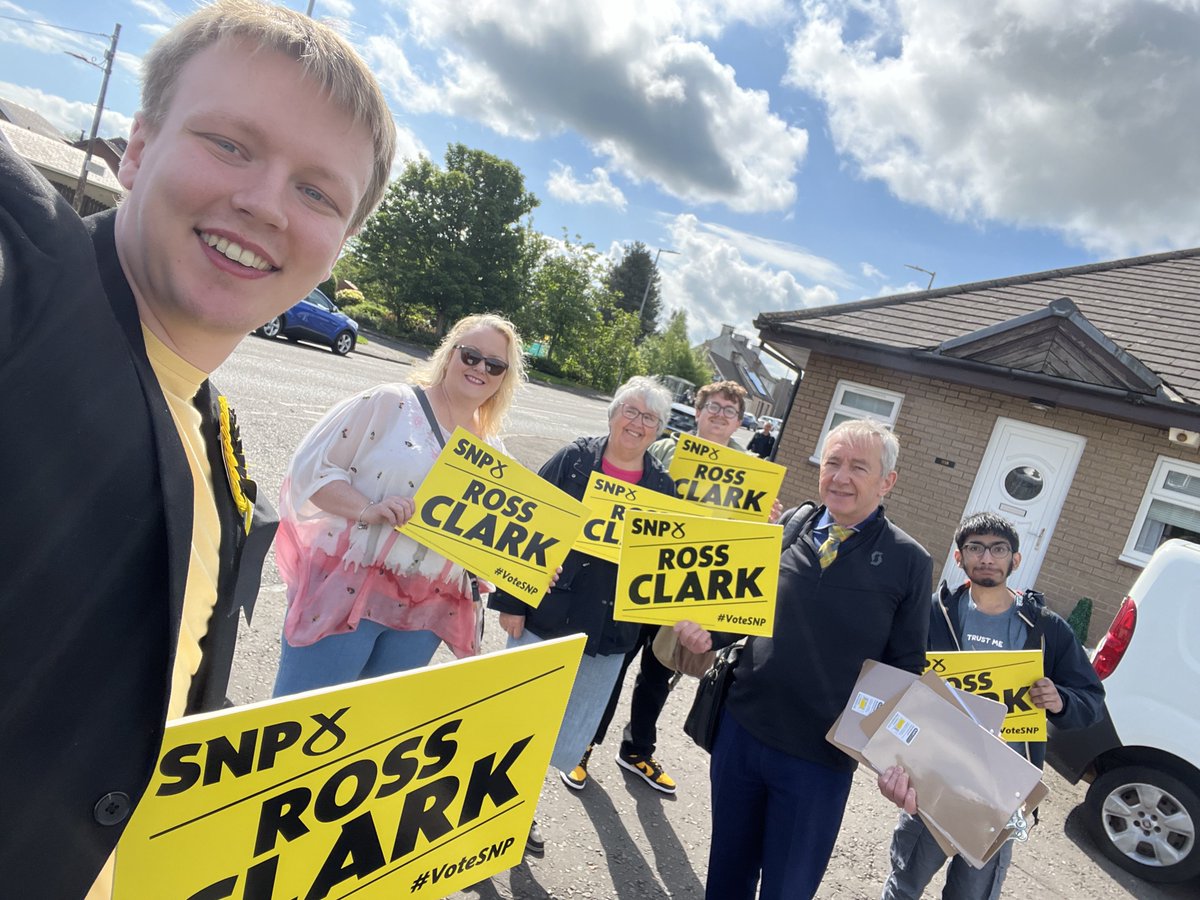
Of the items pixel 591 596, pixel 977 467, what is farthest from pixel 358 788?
pixel 977 467

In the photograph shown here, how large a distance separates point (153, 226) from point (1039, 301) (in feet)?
42.6

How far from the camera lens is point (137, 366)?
784 millimetres

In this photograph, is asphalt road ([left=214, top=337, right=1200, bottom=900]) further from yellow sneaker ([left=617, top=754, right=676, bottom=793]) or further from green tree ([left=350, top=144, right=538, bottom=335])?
green tree ([left=350, top=144, right=538, bottom=335])

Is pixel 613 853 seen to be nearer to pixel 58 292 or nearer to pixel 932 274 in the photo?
pixel 58 292

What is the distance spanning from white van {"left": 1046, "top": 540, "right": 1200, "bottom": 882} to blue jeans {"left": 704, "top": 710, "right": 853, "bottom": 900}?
3.05 metres

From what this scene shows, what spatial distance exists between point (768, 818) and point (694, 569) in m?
0.96

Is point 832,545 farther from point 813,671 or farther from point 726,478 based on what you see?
point 726,478

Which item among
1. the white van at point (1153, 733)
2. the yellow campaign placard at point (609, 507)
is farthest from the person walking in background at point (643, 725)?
the white van at point (1153, 733)

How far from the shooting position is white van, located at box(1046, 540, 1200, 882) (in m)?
4.12

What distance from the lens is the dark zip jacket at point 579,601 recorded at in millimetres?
3150

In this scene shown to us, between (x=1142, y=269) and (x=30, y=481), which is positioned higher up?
(x=1142, y=269)

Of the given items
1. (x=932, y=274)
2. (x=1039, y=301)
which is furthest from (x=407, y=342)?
(x=1039, y=301)

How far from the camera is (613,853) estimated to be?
10.7 feet

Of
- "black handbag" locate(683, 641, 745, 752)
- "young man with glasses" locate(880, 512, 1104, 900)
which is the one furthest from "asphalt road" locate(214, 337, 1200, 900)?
"black handbag" locate(683, 641, 745, 752)
